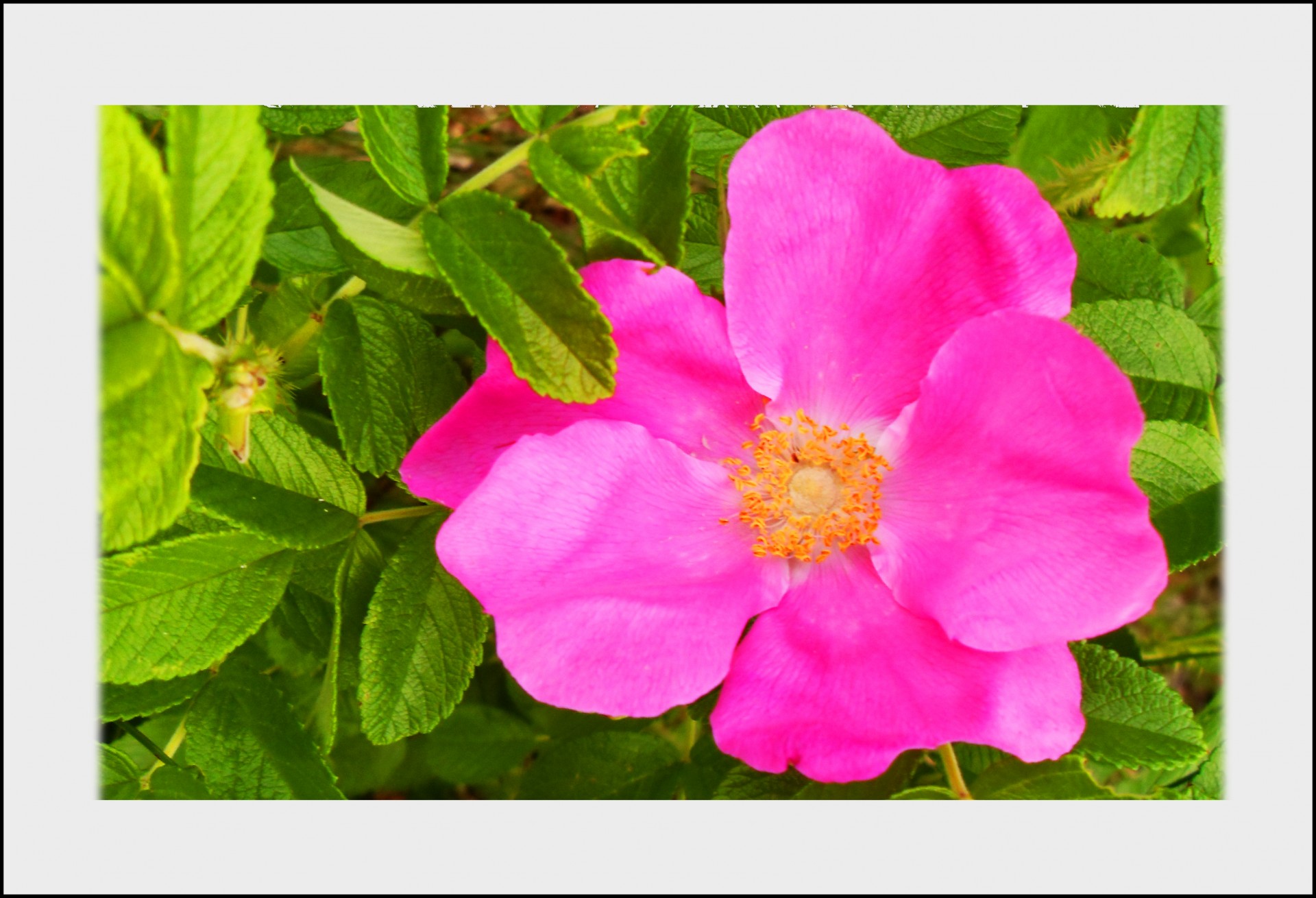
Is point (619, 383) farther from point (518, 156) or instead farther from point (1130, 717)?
point (1130, 717)

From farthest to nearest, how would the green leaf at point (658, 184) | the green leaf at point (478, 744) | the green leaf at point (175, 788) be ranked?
the green leaf at point (478, 744) < the green leaf at point (175, 788) < the green leaf at point (658, 184)

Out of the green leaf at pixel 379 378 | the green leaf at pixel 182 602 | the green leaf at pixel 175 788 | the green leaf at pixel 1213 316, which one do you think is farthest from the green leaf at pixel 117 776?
the green leaf at pixel 1213 316

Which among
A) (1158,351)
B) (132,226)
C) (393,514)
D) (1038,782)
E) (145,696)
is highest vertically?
(132,226)

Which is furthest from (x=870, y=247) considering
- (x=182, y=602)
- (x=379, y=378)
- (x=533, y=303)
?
(x=182, y=602)

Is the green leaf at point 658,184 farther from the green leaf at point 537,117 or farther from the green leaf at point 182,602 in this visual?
the green leaf at point 182,602

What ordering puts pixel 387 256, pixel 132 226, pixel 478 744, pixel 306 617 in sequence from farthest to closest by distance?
pixel 478 744 < pixel 306 617 < pixel 387 256 < pixel 132 226

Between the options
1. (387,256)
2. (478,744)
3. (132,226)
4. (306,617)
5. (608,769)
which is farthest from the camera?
(478,744)
